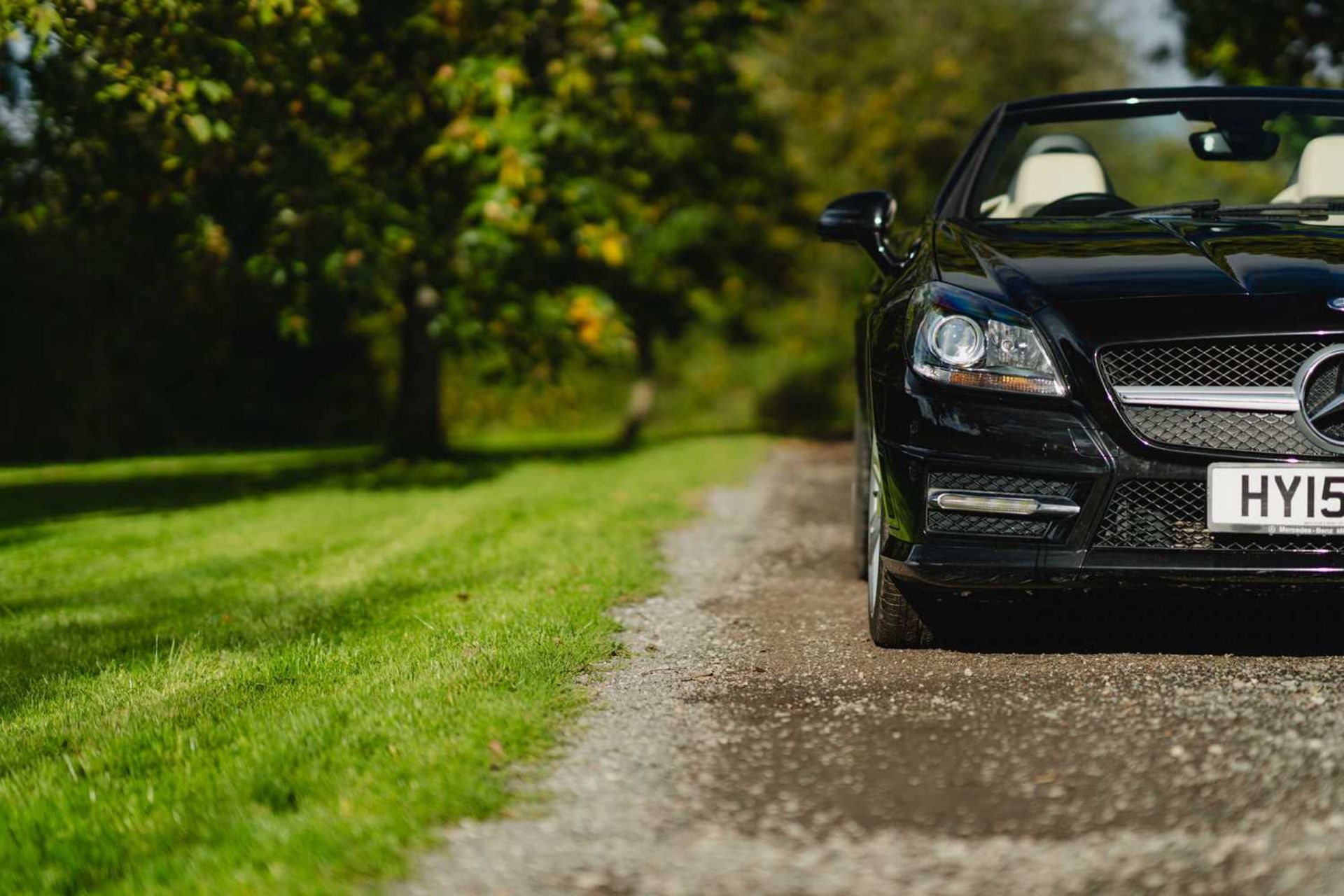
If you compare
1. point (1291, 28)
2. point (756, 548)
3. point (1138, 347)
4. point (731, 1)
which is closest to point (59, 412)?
point (731, 1)

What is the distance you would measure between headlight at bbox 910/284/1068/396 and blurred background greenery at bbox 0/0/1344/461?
2.79m

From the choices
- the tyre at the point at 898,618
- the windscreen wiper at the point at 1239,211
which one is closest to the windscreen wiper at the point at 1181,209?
the windscreen wiper at the point at 1239,211

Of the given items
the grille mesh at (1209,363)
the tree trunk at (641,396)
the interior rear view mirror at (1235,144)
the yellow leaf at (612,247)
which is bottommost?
the tree trunk at (641,396)

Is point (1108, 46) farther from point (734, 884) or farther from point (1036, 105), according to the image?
point (734, 884)

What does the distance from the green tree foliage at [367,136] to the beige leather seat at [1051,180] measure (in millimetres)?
3793

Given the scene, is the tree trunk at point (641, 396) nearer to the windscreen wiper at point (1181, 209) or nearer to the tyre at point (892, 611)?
the windscreen wiper at point (1181, 209)

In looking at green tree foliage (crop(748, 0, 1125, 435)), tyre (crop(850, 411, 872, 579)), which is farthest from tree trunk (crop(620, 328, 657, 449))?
tyre (crop(850, 411, 872, 579))

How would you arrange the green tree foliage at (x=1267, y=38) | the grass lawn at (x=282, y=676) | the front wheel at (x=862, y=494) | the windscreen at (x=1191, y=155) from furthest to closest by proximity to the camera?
the green tree foliage at (x=1267, y=38)
the front wheel at (x=862, y=494)
the windscreen at (x=1191, y=155)
the grass lawn at (x=282, y=676)

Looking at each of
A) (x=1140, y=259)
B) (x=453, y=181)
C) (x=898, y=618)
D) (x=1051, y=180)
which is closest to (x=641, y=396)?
(x=453, y=181)

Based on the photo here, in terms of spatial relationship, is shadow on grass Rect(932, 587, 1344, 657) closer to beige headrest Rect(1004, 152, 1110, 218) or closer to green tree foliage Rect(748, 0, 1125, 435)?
beige headrest Rect(1004, 152, 1110, 218)

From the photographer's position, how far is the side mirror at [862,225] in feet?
15.4

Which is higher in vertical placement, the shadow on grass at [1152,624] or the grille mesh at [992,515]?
the grille mesh at [992,515]

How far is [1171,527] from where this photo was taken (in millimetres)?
3523

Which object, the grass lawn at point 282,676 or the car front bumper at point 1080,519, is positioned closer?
the grass lawn at point 282,676
